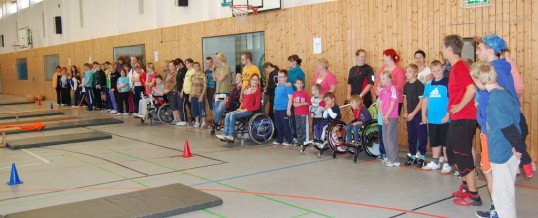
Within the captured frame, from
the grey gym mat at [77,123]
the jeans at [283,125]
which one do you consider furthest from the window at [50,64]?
the jeans at [283,125]

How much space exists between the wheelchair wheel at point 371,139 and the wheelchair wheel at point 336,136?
345 mm

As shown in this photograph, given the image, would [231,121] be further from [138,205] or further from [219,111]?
[138,205]

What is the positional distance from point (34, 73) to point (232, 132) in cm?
1890

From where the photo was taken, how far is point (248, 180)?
5.82 metres

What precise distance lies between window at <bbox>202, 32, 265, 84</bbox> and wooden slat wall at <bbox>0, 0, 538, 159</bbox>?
0.16 metres

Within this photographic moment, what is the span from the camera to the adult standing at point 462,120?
4.41m

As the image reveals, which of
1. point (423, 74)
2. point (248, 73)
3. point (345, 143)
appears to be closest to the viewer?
A: point (423, 74)

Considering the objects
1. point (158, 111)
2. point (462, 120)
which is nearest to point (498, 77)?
point (462, 120)

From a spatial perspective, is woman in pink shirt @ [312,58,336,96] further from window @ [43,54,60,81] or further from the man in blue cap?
window @ [43,54,60,81]

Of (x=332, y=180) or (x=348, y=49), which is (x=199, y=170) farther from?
(x=348, y=49)

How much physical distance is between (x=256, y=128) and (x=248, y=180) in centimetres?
272

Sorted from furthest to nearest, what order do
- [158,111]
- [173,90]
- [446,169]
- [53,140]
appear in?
[158,111]
[173,90]
[53,140]
[446,169]

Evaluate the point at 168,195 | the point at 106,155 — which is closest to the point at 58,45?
the point at 106,155

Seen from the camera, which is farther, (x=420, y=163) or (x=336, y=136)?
(x=336, y=136)
